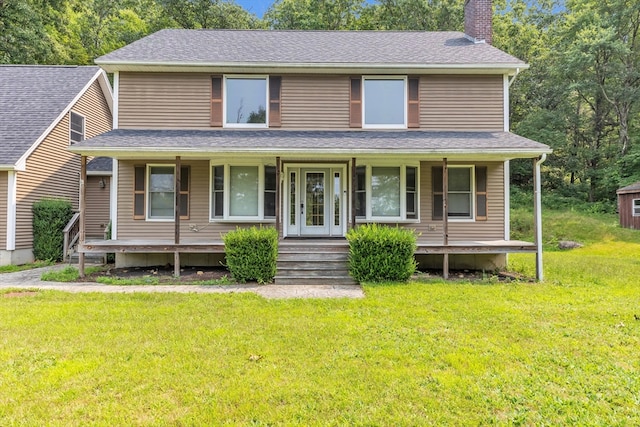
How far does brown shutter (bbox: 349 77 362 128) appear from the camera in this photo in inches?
385

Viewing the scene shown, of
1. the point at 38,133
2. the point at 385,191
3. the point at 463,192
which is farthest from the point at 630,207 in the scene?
the point at 38,133

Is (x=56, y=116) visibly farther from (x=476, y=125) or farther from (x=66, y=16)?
(x=66, y=16)

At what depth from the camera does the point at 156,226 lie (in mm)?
9508

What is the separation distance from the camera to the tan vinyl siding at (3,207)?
9.54 m

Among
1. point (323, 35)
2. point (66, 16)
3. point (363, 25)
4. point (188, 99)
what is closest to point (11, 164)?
point (188, 99)

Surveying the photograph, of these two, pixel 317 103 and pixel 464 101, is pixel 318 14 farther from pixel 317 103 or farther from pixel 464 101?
pixel 464 101

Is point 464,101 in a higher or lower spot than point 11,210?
higher

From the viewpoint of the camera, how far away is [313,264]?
795 centimetres

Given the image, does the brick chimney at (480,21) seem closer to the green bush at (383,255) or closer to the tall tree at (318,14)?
the green bush at (383,255)

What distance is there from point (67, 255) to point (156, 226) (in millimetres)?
3319

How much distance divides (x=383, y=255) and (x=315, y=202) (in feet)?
10.4

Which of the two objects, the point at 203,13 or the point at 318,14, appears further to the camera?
the point at 318,14

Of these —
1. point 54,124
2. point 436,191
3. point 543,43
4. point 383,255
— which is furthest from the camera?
point 543,43

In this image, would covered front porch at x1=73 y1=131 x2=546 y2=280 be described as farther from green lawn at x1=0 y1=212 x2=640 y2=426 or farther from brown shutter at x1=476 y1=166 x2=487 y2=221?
green lawn at x1=0 y1=212 x2=640 y2=426
